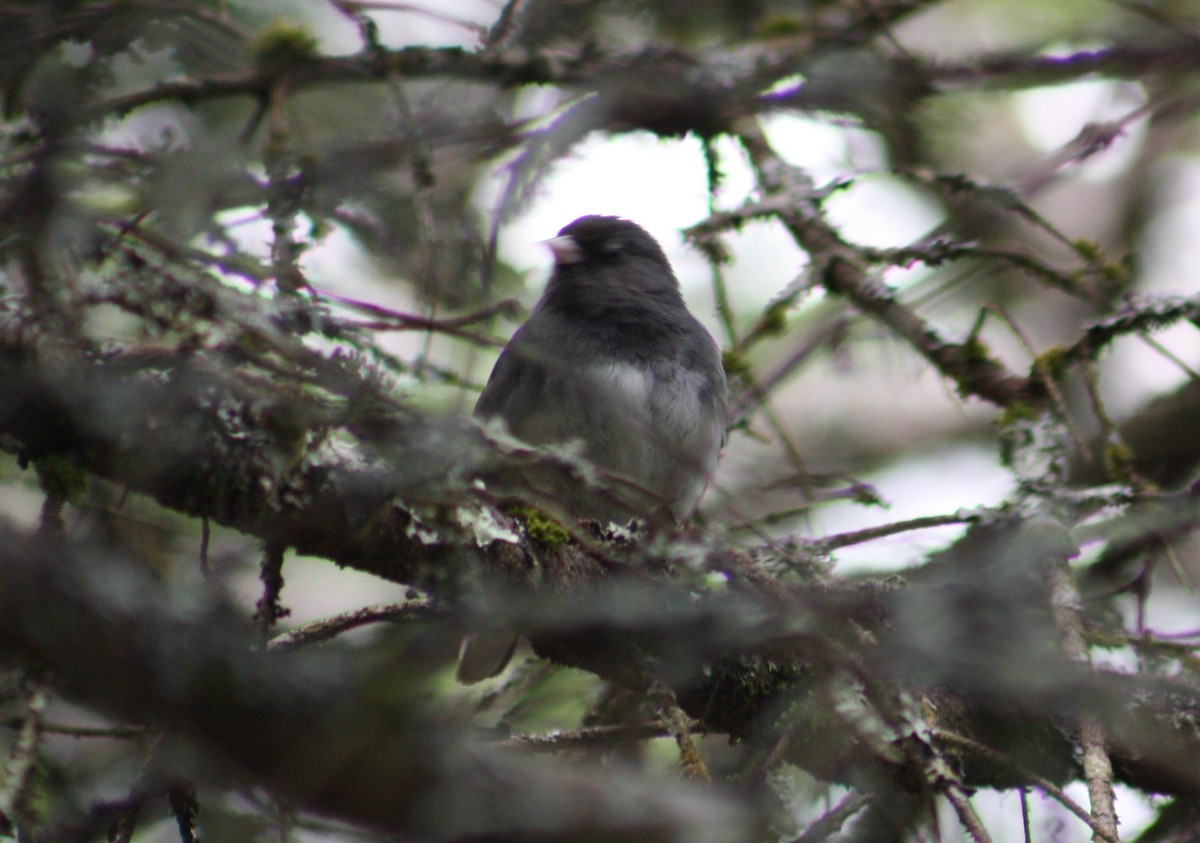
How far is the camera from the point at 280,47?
10.0 feet

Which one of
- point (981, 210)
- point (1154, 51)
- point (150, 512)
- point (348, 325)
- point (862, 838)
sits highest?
point (1154, 51)

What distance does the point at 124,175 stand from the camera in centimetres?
191

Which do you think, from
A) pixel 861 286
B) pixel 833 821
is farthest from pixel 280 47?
pixel 833 821

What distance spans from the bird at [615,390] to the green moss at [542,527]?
807mm

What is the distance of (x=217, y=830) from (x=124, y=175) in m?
1.24

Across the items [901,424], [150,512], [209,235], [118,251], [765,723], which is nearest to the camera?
[118,251]

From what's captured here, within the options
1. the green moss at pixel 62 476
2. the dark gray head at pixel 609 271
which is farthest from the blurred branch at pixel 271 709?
the dark gray head at pixel 609 271

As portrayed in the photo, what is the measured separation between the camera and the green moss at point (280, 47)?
303 centimetres

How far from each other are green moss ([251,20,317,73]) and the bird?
1036 mm

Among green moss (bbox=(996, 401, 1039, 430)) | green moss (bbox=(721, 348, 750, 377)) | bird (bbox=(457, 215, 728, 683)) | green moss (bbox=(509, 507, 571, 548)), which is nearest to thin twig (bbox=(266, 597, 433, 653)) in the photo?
green moss (bbox=(509, 507, 571, 548))

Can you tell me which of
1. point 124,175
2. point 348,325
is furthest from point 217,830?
point 124,175

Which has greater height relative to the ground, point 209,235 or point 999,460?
point 209,235

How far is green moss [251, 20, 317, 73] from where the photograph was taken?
3.03 metres

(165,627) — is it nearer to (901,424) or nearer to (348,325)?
(348,325)
